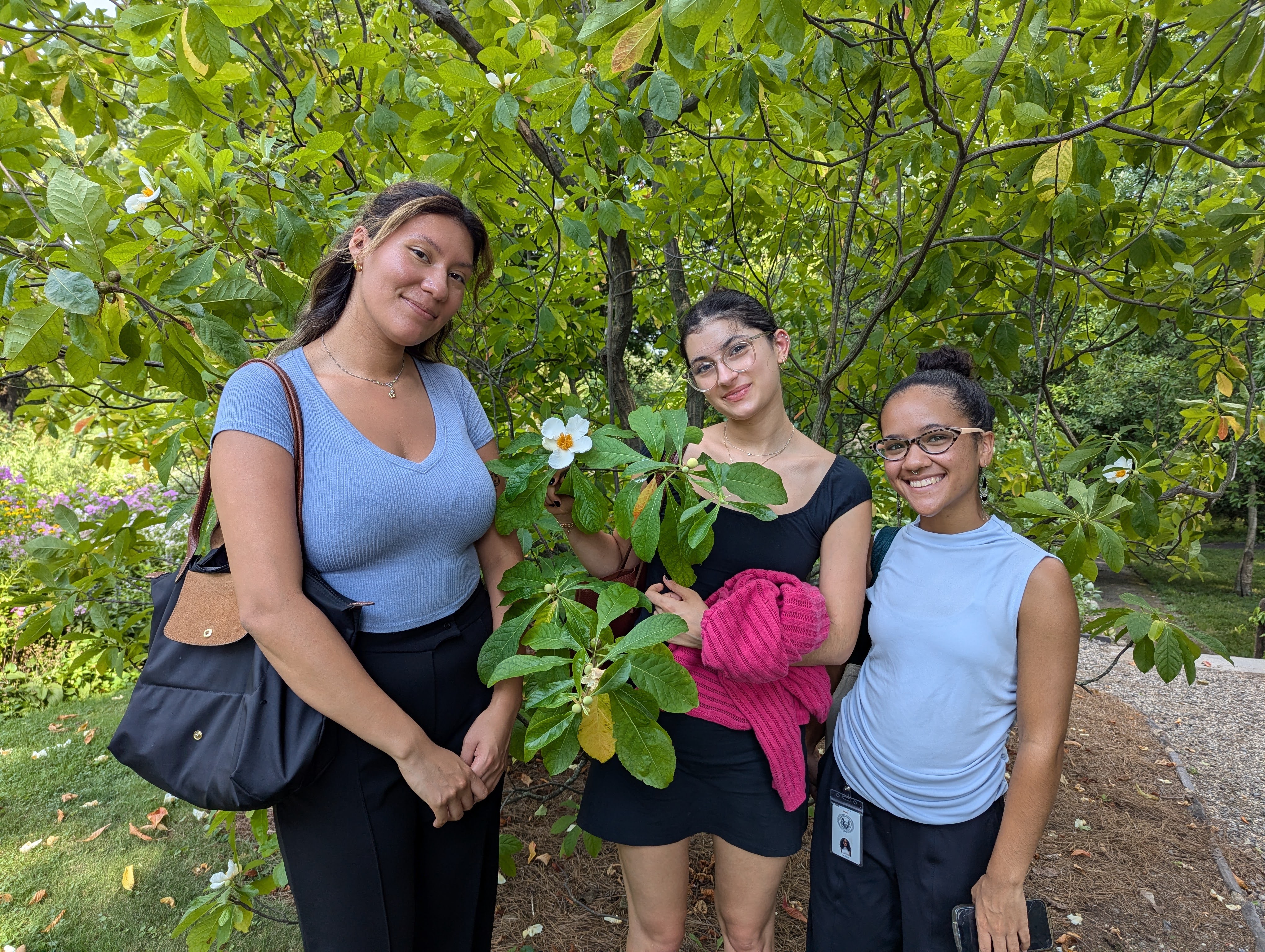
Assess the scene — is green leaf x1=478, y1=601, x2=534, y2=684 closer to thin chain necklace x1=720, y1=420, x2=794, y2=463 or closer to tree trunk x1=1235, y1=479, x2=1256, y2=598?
thin chain necklace x1=720, y1=420, x2=794, y2=463

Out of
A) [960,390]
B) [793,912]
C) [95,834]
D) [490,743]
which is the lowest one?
[95,834]

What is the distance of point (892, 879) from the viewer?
57.4 inches

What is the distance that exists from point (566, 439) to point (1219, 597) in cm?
1326

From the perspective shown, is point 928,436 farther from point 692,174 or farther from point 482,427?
point 692,174

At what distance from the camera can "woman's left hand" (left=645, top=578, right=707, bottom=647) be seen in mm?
1434

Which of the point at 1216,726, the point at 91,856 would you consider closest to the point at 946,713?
the point at 91,856

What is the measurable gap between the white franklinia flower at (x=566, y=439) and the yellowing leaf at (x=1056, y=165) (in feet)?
4.68

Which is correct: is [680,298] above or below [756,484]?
above

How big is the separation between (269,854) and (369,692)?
138cm

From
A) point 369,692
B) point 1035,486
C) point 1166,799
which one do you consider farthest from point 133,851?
point 1166,799

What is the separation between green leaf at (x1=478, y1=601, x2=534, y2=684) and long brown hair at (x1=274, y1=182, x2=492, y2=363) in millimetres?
667

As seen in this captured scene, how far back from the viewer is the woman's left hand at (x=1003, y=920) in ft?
4.27

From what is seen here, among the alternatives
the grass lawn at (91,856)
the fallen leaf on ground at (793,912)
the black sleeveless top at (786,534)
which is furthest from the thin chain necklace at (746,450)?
the grass lawn at (91,856)

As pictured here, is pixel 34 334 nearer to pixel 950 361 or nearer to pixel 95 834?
pixel 950 361
